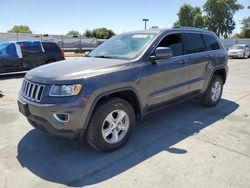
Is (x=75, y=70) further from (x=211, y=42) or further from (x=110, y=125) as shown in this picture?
(x=211, y=42)

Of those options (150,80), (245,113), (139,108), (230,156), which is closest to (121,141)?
(139,108)

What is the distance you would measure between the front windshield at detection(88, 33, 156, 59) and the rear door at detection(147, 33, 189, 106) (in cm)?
28

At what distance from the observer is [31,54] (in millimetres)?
12164

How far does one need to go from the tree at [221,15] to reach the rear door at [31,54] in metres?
60.3

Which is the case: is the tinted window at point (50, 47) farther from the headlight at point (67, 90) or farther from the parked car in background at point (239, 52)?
the parked car in background at point (239, 52)

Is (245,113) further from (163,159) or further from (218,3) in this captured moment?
(218,3)

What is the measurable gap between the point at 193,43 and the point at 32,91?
3436 millimetres

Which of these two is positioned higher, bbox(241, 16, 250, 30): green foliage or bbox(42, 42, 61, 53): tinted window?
bbox(241, 16, 250, 30): green foliage

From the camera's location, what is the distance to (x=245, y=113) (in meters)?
5.89

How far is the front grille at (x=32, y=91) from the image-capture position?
3.55 m

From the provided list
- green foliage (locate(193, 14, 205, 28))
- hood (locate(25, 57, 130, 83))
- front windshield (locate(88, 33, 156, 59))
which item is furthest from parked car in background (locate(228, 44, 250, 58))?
green foliage (locate(193, 14, 205, 28))

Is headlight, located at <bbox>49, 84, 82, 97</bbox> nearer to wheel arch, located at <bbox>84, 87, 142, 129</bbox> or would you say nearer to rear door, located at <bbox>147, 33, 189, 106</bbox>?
wheel arch, located at <bbox>84, 87, 142, 129</bbox>

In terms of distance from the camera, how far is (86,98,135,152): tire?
3.63 meters

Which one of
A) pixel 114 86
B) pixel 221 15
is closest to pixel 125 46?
pixel 114 86
